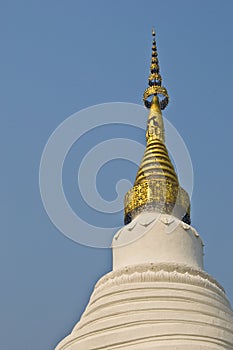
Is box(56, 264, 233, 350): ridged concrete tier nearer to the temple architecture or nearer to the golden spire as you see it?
the temple architecture

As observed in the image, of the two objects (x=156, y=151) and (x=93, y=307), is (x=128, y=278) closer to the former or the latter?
(x=93, y=307)

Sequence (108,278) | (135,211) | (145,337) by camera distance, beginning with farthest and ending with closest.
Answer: (135,211), (108,278), (145,337)

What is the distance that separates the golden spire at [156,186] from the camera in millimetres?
24828

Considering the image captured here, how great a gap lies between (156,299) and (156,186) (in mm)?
5017

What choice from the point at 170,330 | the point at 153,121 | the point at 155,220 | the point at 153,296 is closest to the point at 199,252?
the point at 155,220

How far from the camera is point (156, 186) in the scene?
989 inches

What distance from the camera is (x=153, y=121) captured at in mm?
28094

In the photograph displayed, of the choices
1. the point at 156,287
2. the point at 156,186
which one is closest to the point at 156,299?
the point at 156,287

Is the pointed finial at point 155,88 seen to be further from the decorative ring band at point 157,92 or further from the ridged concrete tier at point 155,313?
the ridged concrete tier at point 155,313

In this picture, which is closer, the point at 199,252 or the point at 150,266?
the point at 150,266

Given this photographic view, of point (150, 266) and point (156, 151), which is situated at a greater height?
point (156, 151)

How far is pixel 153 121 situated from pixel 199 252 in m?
6.26

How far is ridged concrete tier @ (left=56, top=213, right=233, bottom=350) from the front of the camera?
1950cm

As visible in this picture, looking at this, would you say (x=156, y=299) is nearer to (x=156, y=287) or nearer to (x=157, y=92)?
(x=156, y=287)
